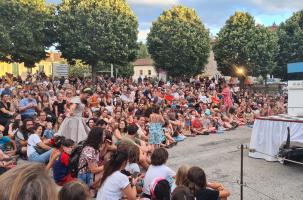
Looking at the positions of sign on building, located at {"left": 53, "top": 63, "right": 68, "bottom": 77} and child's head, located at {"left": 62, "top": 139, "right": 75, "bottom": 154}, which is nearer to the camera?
child's head, located at {"left": 62, "top": 139, "right": 75, "bottom": 154}

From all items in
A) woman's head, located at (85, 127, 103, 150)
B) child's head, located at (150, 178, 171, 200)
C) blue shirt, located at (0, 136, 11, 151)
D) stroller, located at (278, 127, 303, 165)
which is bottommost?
stroller, located at (278, 127, 303, 165)

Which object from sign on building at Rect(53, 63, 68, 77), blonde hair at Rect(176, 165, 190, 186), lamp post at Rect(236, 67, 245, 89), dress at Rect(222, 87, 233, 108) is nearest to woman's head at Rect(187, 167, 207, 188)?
blonde hair at Rect(176, 165, 190, 186)

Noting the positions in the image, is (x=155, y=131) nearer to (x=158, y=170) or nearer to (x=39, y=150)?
(x=39, y=150)

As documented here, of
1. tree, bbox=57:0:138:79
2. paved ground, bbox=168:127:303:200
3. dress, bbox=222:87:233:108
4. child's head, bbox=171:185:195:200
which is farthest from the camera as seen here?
tree, bbox=57:0:138:79

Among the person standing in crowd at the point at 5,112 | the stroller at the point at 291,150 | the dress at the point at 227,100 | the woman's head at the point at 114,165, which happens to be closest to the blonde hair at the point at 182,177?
the woman's head at the point at 114,165

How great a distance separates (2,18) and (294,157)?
26164mm

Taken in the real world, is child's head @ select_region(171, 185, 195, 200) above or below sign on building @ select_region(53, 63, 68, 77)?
below

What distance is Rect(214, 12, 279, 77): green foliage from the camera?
3662 cm

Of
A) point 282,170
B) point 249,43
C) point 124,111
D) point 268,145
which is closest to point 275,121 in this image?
point 268,145

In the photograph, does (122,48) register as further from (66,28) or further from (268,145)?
(268,145)

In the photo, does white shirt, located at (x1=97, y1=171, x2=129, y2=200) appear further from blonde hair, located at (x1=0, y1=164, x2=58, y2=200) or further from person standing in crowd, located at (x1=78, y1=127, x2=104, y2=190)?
blonde hair, located at (x1=0, y1=164, x2=58, y2=200)

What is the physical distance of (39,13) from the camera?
3042cm

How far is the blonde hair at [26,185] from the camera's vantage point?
1.95 metres

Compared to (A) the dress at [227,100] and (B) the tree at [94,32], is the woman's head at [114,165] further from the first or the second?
(B) the tree at [94,32]
